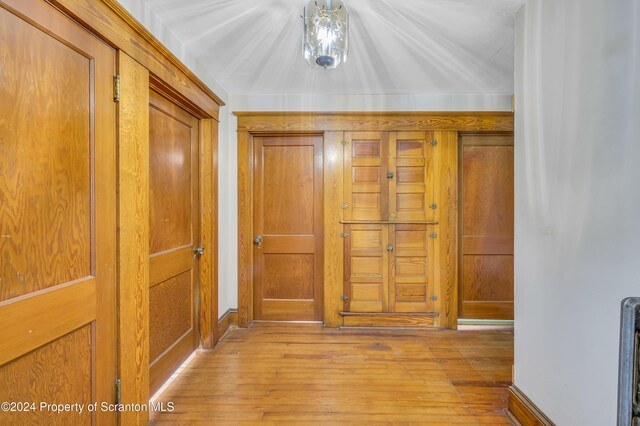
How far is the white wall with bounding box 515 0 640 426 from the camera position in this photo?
113cm

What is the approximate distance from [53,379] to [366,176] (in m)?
2.56

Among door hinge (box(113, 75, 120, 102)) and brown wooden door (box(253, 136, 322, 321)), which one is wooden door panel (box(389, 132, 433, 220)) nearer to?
brown wooden door (box(253, 136, 322, 321))

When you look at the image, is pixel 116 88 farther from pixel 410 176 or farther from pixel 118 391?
pixel 410 176

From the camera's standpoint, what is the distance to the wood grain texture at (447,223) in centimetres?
299

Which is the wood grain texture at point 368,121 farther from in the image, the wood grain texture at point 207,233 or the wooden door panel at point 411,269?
the wooden door panel at point 411,269

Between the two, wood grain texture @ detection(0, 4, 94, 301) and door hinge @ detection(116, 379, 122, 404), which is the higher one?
wood grain texture @ detection(0, 4, 94, 301)

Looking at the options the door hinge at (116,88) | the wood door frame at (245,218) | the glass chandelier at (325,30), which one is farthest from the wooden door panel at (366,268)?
the door hinge at (116,88)

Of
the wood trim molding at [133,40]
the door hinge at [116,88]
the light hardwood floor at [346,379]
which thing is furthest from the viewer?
the light hardwood floor at [346,379]

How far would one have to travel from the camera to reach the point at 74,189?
1.26 metres

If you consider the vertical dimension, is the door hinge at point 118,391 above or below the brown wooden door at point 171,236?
below

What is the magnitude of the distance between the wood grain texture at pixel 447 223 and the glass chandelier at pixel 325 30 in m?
1.76

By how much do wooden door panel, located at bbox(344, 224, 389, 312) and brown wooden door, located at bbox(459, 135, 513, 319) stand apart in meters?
0.80

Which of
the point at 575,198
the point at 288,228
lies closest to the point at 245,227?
the point at 288,228

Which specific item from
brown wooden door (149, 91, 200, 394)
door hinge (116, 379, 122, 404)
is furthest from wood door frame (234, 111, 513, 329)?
door hinge (116, 379, 122, 404)
